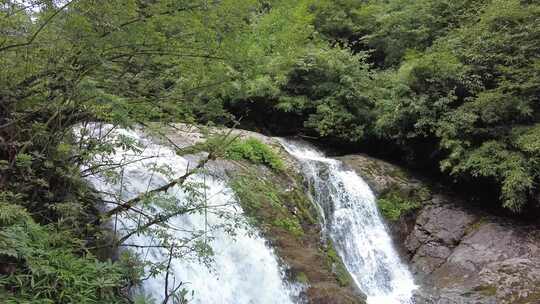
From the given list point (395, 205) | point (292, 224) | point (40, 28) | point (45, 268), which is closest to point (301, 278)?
point (292, 224)

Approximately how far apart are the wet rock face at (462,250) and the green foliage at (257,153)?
2.50 meters

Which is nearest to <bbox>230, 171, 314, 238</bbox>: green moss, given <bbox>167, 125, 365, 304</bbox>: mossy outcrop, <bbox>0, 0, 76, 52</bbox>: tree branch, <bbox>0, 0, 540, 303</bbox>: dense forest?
<bbox>167, 125, 365, 304</bbox>: mossy outcrop

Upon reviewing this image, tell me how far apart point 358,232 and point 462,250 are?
6.95 feet

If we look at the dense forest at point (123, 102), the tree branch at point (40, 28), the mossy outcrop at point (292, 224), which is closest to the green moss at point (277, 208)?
the mossy outcrop at point (292, 224)

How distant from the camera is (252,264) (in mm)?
5891

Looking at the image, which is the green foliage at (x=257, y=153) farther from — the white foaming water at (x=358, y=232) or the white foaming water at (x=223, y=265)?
the white foaming water at (x=223, y=265)

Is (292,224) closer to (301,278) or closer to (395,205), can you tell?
(301,278)

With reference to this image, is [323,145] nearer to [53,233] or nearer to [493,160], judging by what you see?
[493,160]

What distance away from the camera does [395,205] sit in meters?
9.41

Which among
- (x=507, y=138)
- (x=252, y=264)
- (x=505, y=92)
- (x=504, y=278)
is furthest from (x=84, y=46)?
(x=505, y=92)

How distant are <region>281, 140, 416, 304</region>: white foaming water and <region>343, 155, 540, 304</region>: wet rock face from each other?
347mm

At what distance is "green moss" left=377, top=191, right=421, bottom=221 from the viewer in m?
9.20

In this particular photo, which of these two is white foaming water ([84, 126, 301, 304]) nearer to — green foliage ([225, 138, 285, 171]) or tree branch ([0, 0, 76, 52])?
green foliage ([225, 138, 285, 171])

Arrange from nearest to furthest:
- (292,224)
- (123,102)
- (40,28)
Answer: (40,28), (123,102), (292,224)
